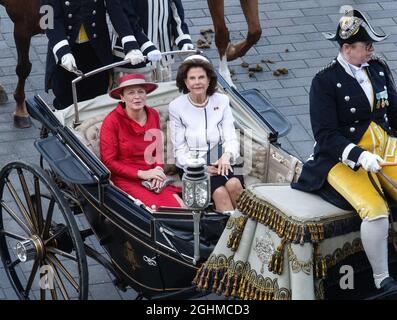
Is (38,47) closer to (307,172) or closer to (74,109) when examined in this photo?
(74,109)

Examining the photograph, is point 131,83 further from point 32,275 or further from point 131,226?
point 32,275

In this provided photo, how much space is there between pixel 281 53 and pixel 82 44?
3424 mm

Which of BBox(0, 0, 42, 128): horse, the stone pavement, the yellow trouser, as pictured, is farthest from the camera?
the stone pavement

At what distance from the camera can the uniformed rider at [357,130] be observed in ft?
20.5

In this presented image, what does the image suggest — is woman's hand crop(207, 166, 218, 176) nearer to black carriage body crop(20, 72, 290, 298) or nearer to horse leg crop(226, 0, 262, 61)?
black carriage body crop(20, 72, 290, 298)

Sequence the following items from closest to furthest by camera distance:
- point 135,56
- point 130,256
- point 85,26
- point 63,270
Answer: point 130,256 < point 63,270 < point 135,56 < point 85,26

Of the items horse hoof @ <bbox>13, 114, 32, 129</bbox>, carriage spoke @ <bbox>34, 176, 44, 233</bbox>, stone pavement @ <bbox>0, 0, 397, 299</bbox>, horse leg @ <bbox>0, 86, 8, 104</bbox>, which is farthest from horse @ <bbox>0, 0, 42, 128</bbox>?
carriage spoke @ <bbox>34, 176, 44, 233</bbox>

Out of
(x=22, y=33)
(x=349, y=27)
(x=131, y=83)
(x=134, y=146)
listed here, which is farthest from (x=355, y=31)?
(x=22, y=33)

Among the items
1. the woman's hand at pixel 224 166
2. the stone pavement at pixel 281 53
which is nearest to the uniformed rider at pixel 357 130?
the woman's hand at pixel 224 166

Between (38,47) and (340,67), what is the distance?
5.21 m

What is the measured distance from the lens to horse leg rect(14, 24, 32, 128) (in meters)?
9.66

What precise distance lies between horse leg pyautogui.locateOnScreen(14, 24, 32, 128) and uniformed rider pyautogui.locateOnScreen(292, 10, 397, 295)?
3.75 m

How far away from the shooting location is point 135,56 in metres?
7.61

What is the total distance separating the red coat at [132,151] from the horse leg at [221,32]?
2879 mm
